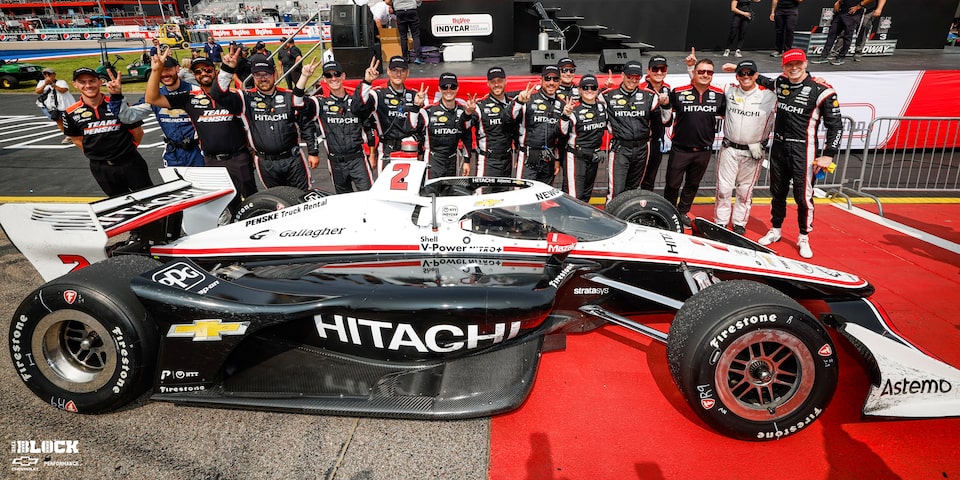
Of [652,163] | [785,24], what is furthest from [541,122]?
[785,24]

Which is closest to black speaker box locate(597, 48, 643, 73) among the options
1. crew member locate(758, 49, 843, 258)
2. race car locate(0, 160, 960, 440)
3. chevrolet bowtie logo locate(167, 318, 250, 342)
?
crew member locate(758, 49, 843, 258)

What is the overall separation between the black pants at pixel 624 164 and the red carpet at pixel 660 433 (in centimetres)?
234

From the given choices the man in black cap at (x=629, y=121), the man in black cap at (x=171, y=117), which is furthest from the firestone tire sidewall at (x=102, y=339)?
the man in black cap at (x=629, y=121)

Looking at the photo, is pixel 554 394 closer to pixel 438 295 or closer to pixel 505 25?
pixel 438 295

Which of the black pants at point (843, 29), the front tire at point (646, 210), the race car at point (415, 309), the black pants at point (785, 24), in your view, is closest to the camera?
the race car at point (415, 309)

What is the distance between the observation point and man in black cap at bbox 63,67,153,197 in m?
5.14

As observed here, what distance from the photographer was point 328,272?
12.0 ft

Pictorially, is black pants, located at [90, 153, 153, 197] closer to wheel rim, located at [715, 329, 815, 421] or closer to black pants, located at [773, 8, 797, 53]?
wheel rim, located at [715, 329, 815, 421]

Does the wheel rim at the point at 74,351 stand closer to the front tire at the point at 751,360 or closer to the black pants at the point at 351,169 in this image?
the black pants at the point at 351,169

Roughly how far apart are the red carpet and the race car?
0.18 metres

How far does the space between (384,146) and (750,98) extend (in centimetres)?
419

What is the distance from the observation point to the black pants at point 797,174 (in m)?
5.43

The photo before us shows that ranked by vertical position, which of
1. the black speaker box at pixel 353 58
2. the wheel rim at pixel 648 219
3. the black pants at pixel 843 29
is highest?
the black pants at pixel 843 29

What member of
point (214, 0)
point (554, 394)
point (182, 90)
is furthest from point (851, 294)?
point (214, 0)
